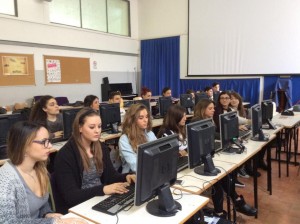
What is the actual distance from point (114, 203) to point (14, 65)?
6.13 metres

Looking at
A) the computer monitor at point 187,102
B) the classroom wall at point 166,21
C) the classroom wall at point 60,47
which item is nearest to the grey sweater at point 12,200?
the computer monitor at point 187,102

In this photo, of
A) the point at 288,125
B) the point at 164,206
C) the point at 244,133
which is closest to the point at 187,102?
the point at 288,125

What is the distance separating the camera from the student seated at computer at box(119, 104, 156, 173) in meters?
2.33

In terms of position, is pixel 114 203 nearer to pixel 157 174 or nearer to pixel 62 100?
pixel 157 174

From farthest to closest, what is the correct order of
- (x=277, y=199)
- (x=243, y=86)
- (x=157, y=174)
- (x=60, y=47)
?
(x=243, y=86) → (x=60, y=47) → (x=277, y=199) → (x=157, y=174)

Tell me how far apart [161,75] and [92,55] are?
2.61m

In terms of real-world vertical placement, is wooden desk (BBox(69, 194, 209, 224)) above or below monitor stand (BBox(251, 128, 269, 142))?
below

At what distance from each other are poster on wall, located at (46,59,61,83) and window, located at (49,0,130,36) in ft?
3.79

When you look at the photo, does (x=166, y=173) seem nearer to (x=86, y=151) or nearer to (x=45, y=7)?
(x=86, y=151)

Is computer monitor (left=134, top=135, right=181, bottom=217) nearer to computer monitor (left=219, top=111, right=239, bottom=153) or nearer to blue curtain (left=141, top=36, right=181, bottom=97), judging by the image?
computer monitor (left=219, top=111, right=239, bottom=153)

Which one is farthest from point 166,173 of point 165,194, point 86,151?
point 86,151

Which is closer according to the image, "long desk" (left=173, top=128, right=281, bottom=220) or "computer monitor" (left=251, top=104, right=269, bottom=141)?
"long desk" (left=173, top=128, right=281, bottom=220)

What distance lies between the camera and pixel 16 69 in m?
6.68

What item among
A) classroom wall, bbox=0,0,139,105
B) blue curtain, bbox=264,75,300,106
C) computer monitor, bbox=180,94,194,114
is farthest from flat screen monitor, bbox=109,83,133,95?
blue curtain, bbox=264,75,300,106
